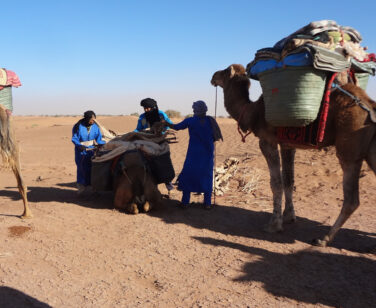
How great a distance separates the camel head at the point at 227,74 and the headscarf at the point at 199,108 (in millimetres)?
455

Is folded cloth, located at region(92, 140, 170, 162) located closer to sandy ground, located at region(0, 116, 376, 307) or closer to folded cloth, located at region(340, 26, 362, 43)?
A: sandy ground, located at region(0, 116, 376, 307)

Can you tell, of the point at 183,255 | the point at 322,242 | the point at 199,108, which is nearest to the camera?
the point at 183,255

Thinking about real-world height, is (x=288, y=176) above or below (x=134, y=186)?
above

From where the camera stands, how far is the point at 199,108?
5.89 meters

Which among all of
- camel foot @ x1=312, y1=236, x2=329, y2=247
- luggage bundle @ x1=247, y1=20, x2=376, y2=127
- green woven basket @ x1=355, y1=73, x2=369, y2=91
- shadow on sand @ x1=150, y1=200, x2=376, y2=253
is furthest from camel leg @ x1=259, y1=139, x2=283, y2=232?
green woven basket @ x1=355, y1=73, x2=369, y2=91

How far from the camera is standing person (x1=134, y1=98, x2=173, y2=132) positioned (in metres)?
6.28

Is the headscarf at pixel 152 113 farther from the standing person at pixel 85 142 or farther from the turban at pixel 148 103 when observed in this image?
the standing person at pixel 85 142

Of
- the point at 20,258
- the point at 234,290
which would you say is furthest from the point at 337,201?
the point at 20,258

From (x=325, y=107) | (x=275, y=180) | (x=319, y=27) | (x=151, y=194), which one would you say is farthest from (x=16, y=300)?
(x=319, y=27)

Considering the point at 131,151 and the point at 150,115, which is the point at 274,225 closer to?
the point at 131,151

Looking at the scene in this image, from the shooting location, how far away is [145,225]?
526 centimetres

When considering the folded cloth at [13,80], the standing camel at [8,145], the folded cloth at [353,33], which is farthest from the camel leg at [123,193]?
the folded cloth at [353,33]

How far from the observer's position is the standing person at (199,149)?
5918 millimetres

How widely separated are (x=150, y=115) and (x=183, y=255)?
305cm
